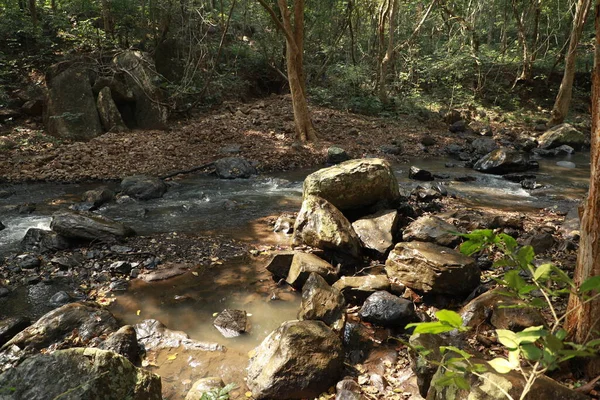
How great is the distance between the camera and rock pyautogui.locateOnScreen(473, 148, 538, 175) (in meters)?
11.5

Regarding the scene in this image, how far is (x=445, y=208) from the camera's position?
8227mm

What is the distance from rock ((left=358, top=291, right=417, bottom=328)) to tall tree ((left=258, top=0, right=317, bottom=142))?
29.1ft

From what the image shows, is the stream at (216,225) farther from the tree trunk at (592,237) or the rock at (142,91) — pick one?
the rock at (142,91)

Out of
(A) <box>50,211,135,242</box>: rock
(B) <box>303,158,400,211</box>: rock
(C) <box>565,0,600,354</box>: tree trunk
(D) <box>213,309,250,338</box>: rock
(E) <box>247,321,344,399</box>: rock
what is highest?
(C) <box>565,0,600,354</box>: tree trunk

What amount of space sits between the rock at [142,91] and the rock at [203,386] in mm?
11461

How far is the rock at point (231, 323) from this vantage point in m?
4.64

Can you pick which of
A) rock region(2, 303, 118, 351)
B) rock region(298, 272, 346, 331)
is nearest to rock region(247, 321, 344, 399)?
rock region(298, 272, 346, 331)

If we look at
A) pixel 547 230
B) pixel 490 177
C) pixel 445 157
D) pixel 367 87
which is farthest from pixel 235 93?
pixel 547 230

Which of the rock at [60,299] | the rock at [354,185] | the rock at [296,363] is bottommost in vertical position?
the rock at [60,299]

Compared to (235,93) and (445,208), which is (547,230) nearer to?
(445,208)

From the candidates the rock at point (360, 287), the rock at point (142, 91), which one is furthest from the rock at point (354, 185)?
the rock at point (142, 91)

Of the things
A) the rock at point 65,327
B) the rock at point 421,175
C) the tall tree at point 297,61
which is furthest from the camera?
the tall tree at point 297,61

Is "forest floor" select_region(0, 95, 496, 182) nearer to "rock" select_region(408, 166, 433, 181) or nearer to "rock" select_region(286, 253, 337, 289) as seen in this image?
"rock" select_region(408, 166, 433, 181)

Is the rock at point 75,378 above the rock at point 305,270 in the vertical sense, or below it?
above
